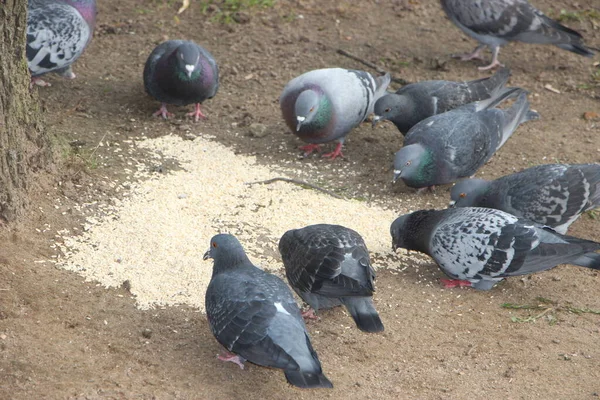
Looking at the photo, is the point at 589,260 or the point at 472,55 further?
the point at 472,55

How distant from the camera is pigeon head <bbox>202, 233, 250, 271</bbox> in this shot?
16.9 feet

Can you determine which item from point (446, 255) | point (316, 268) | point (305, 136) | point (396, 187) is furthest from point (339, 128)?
point (316, 268)

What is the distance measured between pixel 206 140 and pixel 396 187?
191 centimetres

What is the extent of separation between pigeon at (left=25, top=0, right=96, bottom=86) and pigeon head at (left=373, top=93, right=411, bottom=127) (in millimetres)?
3173

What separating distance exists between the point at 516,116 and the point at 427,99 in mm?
893

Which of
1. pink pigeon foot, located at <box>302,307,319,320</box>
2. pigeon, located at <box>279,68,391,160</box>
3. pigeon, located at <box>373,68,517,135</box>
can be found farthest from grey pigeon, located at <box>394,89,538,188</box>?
pink pigeon foot, located at <box>302,307,319,320</box>

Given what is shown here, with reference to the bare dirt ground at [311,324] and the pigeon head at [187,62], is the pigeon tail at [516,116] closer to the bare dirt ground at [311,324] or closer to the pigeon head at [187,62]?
the bare dirt ground at [311,324]

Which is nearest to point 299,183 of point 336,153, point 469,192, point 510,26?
point 336,153

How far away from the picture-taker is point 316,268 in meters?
5.26

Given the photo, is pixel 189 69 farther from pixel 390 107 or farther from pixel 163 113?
pixel 390 107

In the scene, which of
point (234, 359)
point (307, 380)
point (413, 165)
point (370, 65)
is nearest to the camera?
point (307, 380)

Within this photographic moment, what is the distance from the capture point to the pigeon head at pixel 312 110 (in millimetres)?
7578

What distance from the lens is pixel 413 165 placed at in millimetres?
7121

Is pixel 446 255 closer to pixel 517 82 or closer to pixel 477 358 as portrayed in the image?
pixel 477 358
